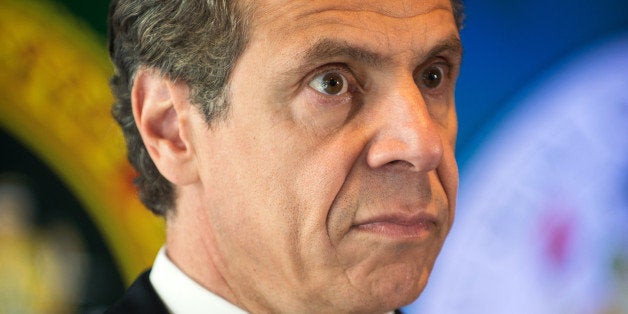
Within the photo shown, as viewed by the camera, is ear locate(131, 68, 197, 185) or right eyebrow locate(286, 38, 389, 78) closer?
right eyebrow locate(286, 38, 389, 78)

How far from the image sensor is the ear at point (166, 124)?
5.79ft

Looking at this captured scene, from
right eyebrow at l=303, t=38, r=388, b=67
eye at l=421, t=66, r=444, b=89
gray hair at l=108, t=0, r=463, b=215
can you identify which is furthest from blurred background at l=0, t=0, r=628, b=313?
right eyebrow at l=303, t=38, r=388, b=67

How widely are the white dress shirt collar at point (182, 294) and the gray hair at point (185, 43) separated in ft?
0.49

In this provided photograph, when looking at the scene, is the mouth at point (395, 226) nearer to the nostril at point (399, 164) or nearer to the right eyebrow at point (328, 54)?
the nostril at point (399, 164)

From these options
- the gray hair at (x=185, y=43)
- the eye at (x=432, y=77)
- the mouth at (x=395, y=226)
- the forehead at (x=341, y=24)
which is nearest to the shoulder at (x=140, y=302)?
the gray hair at (x=185, y=43)

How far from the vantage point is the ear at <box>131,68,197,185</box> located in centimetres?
176

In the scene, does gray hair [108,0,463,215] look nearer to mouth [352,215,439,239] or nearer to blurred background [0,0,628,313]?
mouth [352,215,439,239]

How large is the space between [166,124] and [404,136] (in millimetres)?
478

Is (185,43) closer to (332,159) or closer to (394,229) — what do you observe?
(332,159)

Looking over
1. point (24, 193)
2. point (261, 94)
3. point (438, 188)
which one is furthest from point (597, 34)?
point (24, 193)

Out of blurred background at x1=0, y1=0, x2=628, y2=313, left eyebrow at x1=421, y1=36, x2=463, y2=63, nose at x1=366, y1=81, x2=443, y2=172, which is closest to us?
nose at x1=366, y1=81, x2=443, y2=172

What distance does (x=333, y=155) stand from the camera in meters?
1.62

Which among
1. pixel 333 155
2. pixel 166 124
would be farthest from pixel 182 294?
pixel 333 155

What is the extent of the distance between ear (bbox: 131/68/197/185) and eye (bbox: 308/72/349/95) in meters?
0.27
